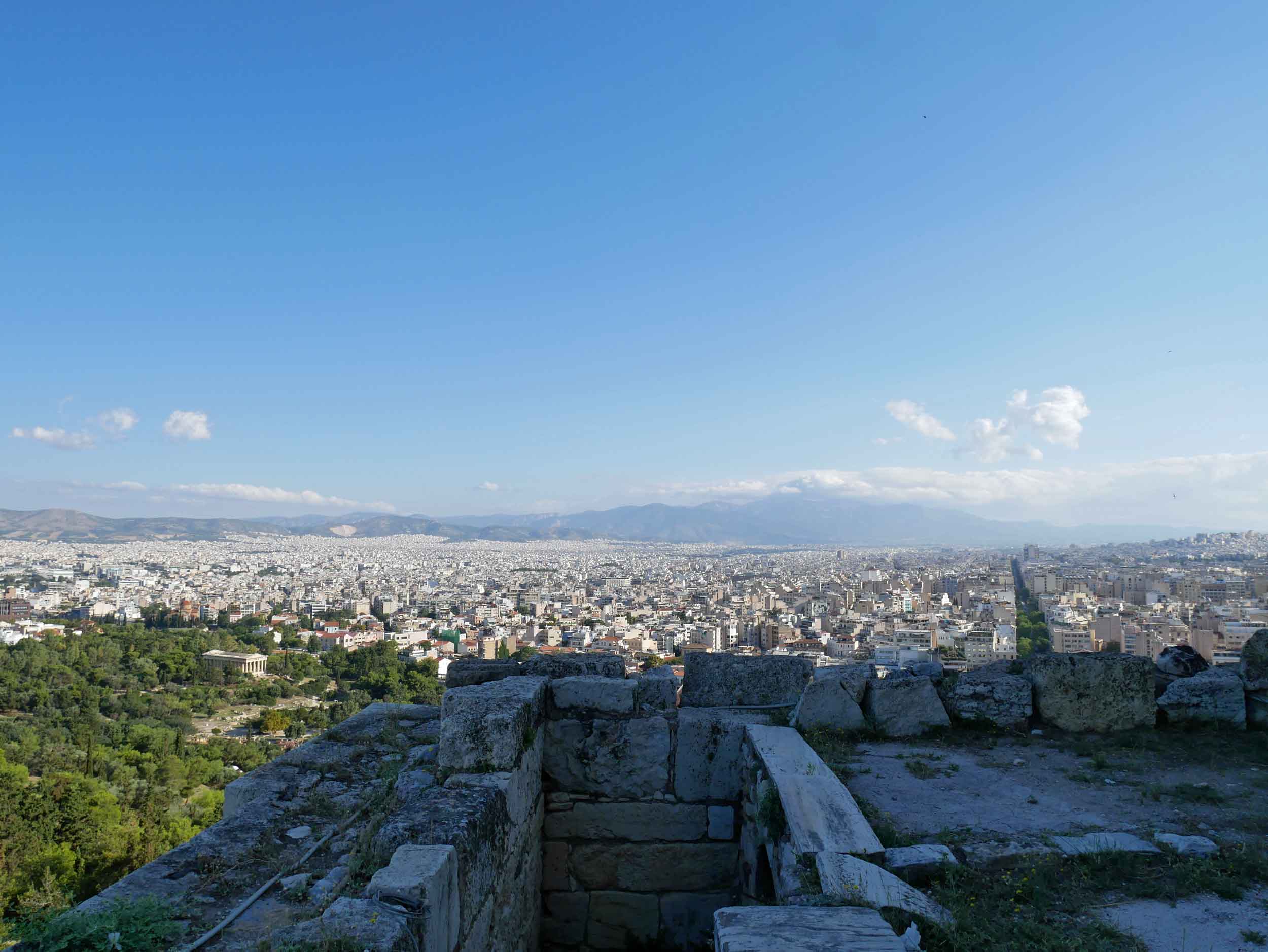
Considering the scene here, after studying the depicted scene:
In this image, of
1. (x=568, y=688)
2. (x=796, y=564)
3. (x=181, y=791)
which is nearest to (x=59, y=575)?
(x=181, y=791)

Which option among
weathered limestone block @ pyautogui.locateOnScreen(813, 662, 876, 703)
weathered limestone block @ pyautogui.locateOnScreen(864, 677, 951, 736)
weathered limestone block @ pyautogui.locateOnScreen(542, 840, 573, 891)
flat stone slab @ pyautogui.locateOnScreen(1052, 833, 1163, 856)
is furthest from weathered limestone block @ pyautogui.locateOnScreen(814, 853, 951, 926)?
weathered limestone block @ pyautogui.locateOnScreen(864, 677, 951, 736)

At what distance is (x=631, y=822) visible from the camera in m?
5.10

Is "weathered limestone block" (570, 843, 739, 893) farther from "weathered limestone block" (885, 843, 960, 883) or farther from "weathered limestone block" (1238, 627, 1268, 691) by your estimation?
"weathered limestone block" (1238, 627, 1268, 691)

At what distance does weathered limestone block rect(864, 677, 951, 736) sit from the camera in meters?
5.73

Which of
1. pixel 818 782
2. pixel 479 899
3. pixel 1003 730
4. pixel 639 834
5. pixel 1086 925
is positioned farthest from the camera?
pixel 1003 730

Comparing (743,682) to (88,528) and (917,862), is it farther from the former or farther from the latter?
(88,528)

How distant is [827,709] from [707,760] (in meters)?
1.15

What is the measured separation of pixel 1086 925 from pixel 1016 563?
289 feet

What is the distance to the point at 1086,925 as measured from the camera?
2842 mm

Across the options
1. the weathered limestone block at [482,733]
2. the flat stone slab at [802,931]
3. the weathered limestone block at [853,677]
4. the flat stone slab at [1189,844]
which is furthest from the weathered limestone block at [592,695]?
the flat stone slab at [1189,844]

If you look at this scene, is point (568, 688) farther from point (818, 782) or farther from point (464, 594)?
point (464, 594)

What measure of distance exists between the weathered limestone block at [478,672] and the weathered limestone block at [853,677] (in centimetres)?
246

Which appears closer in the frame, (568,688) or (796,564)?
(568,688)

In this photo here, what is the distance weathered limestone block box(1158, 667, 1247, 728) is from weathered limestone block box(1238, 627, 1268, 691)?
76 mm
